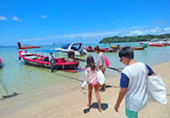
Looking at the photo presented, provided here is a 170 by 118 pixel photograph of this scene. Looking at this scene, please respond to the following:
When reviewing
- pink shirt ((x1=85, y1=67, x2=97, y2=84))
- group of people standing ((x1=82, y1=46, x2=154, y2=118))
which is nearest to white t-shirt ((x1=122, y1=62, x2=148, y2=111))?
group of people standing ((x1=82, y1=46, x2=154, y2=118))

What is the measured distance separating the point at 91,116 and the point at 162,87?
2174 mm

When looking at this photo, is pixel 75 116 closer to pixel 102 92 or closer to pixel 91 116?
pixel 91 116

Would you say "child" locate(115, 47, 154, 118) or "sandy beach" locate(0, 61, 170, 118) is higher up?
"child" locate(115, 47, 154, 118)

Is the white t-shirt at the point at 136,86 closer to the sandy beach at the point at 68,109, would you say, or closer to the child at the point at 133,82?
the child at the point at 133,82

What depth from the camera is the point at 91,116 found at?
3.46 m

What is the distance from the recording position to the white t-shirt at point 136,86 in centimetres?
177

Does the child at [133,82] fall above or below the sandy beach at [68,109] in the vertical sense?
above

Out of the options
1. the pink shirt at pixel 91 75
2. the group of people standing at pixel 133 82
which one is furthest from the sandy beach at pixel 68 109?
the group of people standing at pixel 133 82

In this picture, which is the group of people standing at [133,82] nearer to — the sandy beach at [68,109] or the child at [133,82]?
the child at [133,82]

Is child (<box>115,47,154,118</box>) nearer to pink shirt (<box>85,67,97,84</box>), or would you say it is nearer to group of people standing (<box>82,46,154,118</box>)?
group of people standing (<box>82,46,154,118</box>)

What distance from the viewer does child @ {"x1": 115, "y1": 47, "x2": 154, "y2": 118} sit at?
178 centimetres

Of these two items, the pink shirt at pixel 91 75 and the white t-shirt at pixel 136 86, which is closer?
the white t-shirt at pixel 136 86

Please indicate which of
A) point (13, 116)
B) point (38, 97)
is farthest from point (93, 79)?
point (38, 97)

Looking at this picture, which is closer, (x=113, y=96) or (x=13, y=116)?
(x=13, y=116)
